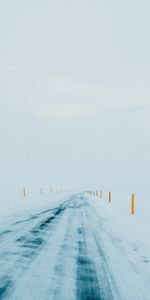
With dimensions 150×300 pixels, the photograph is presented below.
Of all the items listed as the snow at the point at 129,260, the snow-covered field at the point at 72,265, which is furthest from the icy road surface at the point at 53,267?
the snow at the point at 129,260

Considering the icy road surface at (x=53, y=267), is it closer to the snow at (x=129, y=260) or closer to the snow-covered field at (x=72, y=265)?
the snow-covered field at (x=72, y=265)

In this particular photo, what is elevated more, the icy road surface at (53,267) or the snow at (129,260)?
the icy road surface at (53,267)

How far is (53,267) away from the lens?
430cm

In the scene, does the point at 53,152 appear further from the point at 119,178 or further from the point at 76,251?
the point at 76,251

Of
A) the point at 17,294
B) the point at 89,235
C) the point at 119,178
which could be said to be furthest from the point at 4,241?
the point at 119,178

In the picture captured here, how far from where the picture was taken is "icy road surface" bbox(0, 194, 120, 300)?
339cm

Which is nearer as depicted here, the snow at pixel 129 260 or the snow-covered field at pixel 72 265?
the snow-covered field at pixel 72 265

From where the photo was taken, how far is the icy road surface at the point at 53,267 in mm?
3389

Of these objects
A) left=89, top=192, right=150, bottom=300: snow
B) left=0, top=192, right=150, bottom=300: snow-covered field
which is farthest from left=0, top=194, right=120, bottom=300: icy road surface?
left=89, top=192, right=150, bottom=300: snow

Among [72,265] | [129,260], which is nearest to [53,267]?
[72,265]

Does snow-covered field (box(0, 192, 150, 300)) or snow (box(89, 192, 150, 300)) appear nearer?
snow-covered field (box(0, 192, 150, 300))

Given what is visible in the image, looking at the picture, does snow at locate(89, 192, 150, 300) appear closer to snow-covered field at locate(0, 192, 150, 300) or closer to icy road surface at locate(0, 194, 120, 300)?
snow-covered field at locate(0, 192, 150, 300)

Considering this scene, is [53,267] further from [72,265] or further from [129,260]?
[129,260]

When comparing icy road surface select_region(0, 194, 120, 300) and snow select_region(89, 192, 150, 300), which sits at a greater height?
icy road surface select_region(0, 194, 120, 300)
